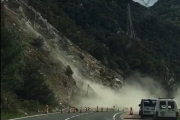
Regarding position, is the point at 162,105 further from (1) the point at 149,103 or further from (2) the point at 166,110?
(1) the point at 149,103

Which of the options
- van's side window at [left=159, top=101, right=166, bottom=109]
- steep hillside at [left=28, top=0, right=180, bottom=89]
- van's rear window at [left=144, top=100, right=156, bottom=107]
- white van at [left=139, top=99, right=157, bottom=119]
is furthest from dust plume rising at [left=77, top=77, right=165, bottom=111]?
van's side window at [left=159, top=101, right=166, bottom=109]

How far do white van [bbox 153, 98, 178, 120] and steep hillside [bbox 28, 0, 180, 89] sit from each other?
6146 centimetres

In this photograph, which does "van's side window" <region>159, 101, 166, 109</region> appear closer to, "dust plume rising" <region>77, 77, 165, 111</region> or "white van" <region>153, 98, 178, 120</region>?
"white van" <region>153, 98, 178, 120</region>

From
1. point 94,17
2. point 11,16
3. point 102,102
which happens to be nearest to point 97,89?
point 102,102

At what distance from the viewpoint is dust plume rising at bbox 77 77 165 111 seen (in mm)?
71312

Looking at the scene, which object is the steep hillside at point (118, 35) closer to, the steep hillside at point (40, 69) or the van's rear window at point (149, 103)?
the steep hillside at point (40, 69)

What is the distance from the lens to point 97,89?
75.1m

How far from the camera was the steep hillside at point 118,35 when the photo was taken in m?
96.5

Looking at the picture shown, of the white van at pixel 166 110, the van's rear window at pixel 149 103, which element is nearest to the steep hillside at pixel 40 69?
the white van at pixel 166 110

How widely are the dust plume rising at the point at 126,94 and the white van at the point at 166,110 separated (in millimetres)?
35079

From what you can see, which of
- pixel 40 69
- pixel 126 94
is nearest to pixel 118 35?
pixel 126 94

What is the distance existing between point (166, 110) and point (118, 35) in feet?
302

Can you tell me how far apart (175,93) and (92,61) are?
132ft

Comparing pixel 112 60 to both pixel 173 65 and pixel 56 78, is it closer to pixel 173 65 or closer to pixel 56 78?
pixel 173 65
